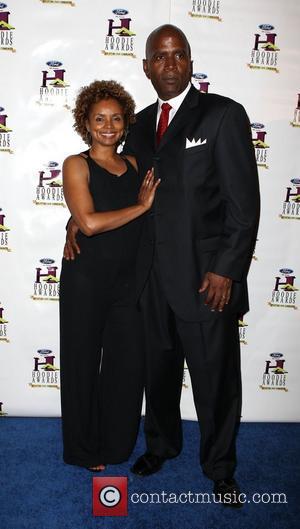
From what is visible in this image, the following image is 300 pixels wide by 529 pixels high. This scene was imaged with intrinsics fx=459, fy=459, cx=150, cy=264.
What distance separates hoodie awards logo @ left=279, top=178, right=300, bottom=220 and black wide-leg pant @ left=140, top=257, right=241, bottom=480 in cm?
90

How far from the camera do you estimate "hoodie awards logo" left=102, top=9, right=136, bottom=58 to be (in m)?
2.58

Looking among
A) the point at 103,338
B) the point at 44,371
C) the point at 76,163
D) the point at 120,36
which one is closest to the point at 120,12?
the point at 120,36

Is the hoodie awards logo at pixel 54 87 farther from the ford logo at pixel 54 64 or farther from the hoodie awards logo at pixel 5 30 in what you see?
the hoodie awards logo at pixel 5 30

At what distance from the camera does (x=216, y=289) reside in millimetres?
2031

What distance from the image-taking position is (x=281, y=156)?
2.76 meters

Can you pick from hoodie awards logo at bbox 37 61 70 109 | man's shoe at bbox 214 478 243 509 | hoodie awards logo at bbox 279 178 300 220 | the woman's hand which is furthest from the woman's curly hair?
man's shoe at bbox 214 478 243 509

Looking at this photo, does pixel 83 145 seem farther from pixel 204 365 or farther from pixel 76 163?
pixel 204 365

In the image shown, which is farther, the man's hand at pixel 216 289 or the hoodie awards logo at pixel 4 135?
the hoodie awards logo at pixel 4 135

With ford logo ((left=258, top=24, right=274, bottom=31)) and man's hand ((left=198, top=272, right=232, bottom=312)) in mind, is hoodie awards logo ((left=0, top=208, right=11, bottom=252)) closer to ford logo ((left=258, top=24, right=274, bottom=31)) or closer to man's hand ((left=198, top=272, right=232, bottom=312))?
man's hand ((left=198, top=272, right=232, bottom=312))

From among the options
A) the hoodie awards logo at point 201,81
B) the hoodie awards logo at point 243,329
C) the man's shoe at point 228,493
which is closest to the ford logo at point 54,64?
the hoodie awards logo at point 201,81

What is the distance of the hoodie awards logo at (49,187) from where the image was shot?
9.06 feet

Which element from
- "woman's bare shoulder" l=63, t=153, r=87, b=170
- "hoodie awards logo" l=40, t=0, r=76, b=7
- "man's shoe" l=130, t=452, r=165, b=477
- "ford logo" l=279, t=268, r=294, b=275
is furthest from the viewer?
"ford logo" l=279, t=268, r=294, b=275

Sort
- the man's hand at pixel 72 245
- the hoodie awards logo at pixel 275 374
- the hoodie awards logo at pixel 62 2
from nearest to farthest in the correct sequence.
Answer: the man's hand at pixel 72 245 < the hoodie awards logo at pixel 62 2 < the hoodie awards logo at pixel 275 374

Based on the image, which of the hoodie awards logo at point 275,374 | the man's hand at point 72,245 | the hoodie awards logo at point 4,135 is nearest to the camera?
the man's hand at point 72,245
